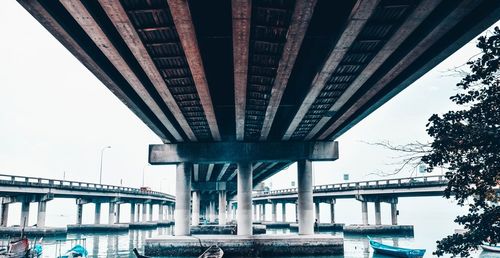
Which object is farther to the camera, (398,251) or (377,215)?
(377,215)

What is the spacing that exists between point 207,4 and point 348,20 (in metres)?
5.90

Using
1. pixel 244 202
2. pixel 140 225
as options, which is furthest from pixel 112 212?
pixel 244 202

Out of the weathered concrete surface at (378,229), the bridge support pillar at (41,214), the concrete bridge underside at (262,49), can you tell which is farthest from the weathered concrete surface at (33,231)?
the weathered concrete surface at (378,229)

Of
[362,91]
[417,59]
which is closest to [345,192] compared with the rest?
[362,91]

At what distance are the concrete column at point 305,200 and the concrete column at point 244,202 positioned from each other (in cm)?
511

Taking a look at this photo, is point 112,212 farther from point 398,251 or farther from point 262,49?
point 262,49

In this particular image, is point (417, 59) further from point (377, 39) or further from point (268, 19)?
point (268, 19)

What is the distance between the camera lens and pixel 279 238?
3712 cm

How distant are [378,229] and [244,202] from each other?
1373 inches

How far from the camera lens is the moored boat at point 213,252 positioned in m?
31.2

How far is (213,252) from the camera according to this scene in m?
33.3

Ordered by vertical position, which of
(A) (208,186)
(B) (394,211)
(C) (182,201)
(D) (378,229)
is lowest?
(D) (378,229)

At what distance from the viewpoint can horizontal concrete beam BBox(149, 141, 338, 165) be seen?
1603 inches

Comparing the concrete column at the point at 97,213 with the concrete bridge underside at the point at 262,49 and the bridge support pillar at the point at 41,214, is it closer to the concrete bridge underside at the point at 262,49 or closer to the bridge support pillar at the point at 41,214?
the bridge support pillar at the point at 41,214
